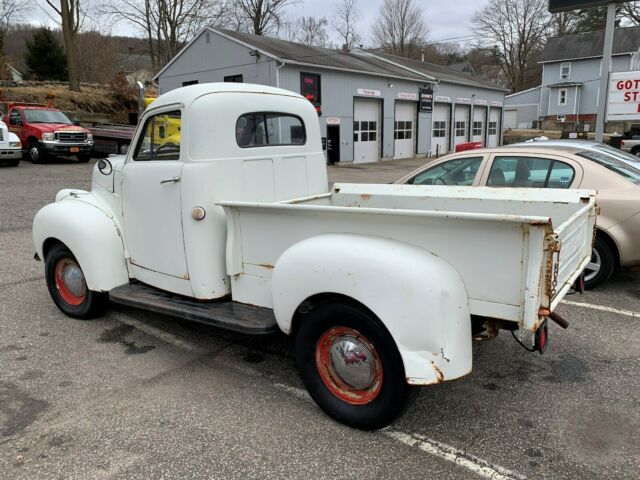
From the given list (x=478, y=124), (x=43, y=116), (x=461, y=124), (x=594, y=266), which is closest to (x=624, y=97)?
(x=594, y=266)

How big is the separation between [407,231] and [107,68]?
51134 millimetres

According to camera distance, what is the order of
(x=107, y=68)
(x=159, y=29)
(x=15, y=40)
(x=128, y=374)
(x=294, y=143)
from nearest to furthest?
(x=128, y=374)
(x=294, y=143)
(x=159, y=29)
(x=107, y=68)
(x=15, y=40)

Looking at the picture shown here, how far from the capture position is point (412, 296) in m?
2.70

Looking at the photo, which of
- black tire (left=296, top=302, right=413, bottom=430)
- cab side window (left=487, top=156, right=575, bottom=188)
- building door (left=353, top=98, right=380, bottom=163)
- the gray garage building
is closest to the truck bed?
black tire (left=296, top=302, right=413, bottom=430)

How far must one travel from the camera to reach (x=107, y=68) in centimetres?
4731

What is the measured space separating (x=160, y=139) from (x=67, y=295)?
1996 mm

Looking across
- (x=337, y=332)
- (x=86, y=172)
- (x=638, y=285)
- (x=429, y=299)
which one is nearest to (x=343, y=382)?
(x=337, y=332)

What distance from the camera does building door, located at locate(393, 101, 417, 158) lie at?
28.1 metres

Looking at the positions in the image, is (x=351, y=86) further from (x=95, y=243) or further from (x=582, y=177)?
(x=95, y=243)

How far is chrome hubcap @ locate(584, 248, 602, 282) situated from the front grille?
19.0 metres

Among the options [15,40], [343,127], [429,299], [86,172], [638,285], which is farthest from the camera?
[15,40]

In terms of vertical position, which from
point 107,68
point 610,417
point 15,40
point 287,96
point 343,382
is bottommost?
point 610,417

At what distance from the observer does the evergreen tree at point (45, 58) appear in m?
40.6

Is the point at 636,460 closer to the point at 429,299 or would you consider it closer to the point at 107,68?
the point at 429,299
